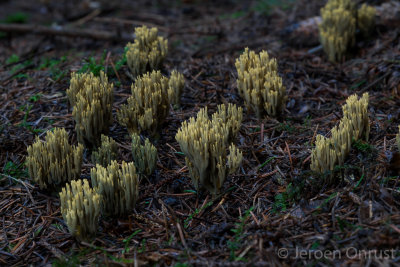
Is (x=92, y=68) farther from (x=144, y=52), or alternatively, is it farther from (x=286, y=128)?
(x=286, y=128)

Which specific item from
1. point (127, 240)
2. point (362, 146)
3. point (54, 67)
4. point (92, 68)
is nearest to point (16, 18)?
point (54, 67)

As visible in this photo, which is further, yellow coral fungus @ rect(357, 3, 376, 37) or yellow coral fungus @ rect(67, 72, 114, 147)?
yellow coral fungus @ rect(357, 3, 376, 37)

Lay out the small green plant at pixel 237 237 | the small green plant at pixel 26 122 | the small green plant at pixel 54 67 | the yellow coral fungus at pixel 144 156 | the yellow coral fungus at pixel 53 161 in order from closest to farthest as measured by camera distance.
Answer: the small green plant at pixel 237 237 < the yellow coral fungus at pixel 53 161 < the yellow coral fungus at pixel 144 156 < the small green plant at pixel 26 122 < the small green plant at pixel 54 67

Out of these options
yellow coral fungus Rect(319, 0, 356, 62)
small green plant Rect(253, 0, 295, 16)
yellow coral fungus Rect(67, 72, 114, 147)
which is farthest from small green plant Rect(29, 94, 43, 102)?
small green plant Rect(253, 0, 295, 16)

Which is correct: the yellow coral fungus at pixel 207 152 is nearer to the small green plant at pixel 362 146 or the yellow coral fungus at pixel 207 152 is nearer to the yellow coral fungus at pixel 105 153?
the yellow coral fungus at pixel 105 153

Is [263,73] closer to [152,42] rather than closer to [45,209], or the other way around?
[152,42]

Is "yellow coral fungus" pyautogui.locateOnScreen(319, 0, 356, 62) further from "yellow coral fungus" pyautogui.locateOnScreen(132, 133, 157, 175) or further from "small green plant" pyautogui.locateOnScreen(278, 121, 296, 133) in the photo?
"yellow coral fungus" pyautogui.locateOnScreen(132, 133, 157, 175)

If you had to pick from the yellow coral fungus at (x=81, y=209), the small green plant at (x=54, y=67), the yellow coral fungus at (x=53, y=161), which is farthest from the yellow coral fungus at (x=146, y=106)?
the small green plant at (x=54, y=67)
